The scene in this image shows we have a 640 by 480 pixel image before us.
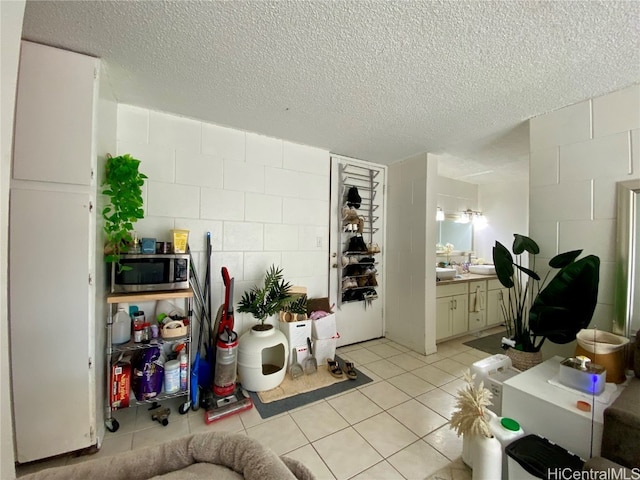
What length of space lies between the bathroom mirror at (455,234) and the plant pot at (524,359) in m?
2.48

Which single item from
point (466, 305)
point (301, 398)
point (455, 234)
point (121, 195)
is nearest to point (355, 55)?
point (121, 195)

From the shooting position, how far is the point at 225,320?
6.51ft

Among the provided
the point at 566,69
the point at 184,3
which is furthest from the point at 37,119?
the point at 566,69

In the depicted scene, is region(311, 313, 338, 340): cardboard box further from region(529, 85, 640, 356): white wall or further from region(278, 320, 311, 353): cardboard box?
region(529, 85, 640, 356): white wall

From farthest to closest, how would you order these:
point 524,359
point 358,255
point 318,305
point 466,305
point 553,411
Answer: point 466,305, point 358,255, point 318,305, point 524,359, point 553,411

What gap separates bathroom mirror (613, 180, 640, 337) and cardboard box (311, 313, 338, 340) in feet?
6.82

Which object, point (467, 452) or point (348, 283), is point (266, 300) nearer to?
point (348, 283)

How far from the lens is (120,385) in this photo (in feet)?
5.32

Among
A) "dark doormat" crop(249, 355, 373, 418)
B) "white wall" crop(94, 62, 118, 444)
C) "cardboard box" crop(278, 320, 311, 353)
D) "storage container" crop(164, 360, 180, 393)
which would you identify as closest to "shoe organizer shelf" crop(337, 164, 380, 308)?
"cardboard box" crop(278, 320, 311, 353)

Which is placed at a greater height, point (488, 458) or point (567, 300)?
point (567, 300)

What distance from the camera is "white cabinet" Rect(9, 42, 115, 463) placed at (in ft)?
4.22

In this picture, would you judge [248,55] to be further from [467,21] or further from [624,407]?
[624,407]

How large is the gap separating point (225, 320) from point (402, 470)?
1.52 metres

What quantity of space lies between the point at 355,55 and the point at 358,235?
6.49 ft
